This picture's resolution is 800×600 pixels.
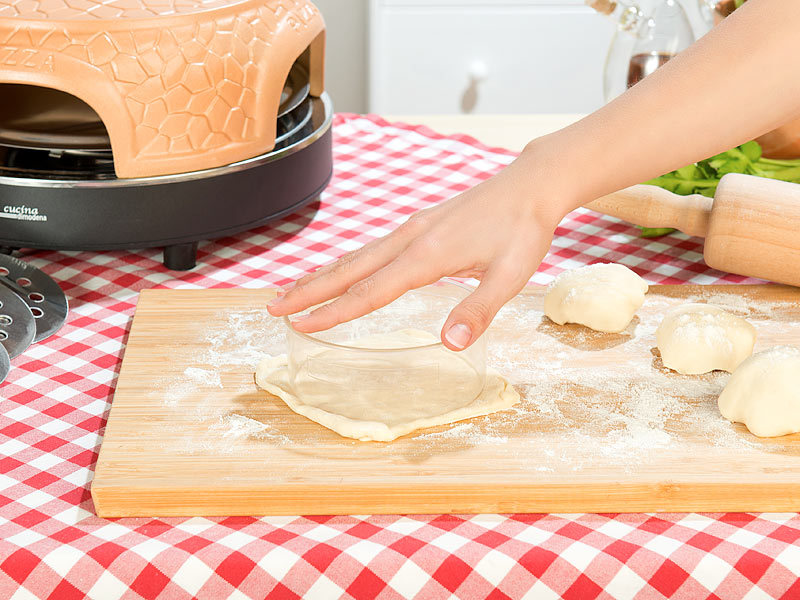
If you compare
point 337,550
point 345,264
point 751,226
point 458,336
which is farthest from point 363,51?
point 337,550

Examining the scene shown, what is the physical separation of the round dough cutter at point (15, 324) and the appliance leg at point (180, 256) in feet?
0.67

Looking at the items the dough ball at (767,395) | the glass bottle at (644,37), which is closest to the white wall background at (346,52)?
the glass bottle at (644,37)

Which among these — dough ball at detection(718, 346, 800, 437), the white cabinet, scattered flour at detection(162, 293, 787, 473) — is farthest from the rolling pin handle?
the white cabinet

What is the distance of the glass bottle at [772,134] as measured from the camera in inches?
52.6

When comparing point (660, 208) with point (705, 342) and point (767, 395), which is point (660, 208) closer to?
point (705, 342)

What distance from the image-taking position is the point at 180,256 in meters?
1.21

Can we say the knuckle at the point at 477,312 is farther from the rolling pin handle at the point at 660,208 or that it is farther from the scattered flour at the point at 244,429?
the rolling pin handle at the point at 660,208

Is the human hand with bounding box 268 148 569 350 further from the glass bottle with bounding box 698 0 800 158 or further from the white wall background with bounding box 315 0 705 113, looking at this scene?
the white wall background with bounding box 315 0 705 113

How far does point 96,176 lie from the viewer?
43.0 inches

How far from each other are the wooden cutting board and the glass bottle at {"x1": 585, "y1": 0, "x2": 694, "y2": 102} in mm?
541

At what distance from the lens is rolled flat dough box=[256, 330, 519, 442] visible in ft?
2.77

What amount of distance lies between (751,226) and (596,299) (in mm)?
236

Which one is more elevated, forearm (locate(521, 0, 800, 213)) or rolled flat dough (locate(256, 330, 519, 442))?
forearm (locate(521, 0, 800, 213))

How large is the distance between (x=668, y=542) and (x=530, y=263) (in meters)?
0.27
